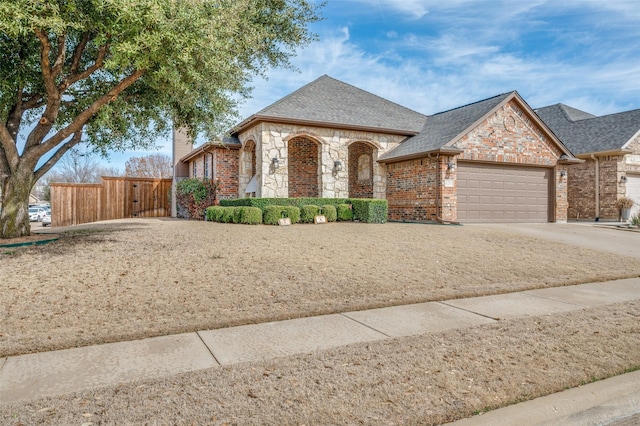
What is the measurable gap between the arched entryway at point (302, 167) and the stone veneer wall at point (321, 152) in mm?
1864

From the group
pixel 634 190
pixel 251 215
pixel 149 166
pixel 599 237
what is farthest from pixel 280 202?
pixel 149 166

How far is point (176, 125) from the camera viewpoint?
10.8m

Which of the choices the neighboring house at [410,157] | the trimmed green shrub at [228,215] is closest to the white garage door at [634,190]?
the neighboring house at [410,157]

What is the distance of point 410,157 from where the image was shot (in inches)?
623

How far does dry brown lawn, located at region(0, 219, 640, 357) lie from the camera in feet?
14.9

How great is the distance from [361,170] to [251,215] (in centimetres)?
840

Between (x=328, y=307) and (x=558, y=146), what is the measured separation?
1592 cm

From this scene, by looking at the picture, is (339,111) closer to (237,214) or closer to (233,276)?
(237,214)

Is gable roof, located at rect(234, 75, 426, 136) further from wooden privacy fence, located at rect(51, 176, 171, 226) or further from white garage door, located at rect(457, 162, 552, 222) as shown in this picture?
wooden privacy fence, located at rect(51, 176, 171, 226)

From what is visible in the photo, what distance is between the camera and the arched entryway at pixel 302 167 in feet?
59.8

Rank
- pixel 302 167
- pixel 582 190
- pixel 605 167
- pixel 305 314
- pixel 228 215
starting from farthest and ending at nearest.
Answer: pixel 582 190, pixel 605 167, pixel 302 167, pixel 228 215, pixel 305 314

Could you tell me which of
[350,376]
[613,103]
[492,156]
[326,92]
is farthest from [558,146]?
[613,103]

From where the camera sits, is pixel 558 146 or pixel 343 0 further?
pixel 558 146

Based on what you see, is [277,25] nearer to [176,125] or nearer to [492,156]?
[176,125]
